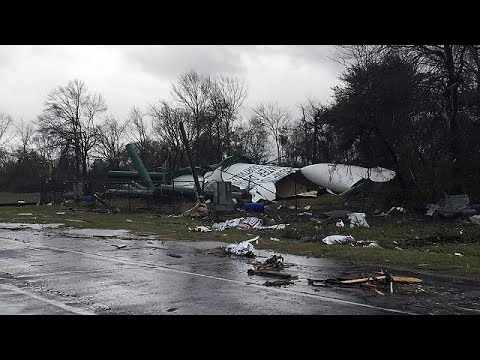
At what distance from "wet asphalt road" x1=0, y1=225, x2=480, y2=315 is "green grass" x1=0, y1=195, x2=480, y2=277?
3.93 ft

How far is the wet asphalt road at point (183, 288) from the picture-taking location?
26.0ft

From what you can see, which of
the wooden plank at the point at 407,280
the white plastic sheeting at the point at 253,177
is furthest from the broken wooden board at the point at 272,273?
the white plastic sheeting at the point at 253,177

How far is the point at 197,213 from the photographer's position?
30.5m

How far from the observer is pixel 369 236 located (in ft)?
64.0

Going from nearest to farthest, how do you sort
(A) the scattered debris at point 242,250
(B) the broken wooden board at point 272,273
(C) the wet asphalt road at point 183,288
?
(C) the wet asphalt road at point 183,288 < (B) the broken wooden board at point 272,273 < (A) the scattered debris at point 242,250

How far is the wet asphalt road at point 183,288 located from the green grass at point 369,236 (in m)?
1.20

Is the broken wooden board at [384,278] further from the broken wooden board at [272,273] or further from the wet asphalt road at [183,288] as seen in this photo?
the broken wooden board at [272,273]

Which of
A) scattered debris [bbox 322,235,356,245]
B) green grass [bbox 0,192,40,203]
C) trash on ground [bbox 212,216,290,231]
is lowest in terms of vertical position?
scattered debris [bbox 322,235,356,245]

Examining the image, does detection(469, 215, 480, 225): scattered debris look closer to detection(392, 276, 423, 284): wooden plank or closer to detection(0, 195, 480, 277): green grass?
detection(0, 195, 480, 277): green grass

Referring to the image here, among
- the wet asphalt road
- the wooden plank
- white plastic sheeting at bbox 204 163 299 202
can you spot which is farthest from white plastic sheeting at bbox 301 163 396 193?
the wooden plank

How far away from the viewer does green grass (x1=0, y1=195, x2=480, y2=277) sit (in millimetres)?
13387
